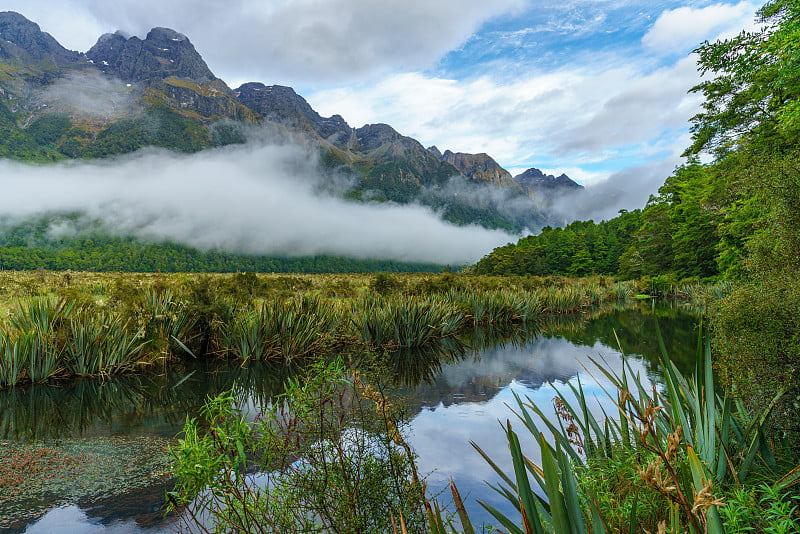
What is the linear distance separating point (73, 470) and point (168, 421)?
1.53 meters

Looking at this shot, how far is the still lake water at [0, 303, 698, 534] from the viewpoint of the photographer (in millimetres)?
3371

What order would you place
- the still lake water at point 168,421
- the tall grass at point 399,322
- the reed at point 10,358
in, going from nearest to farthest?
the still lake water at point 168,421
the reed at point 10,358
the tall grass at point 399,322

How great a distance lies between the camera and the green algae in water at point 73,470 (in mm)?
3439

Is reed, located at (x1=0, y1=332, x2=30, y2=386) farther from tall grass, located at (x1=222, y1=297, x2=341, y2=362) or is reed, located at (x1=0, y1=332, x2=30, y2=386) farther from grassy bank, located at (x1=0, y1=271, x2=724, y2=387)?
tall grass, located at (x1=222, y1=297, x2=341, y2=362)

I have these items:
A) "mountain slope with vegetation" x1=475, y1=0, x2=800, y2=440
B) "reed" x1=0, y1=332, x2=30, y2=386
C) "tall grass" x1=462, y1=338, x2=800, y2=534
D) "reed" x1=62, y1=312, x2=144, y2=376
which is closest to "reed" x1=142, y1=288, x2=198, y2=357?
"reed" x1=62, y1=312, x2=144, y2=376

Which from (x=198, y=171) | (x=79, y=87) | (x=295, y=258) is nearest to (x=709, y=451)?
(x=295, y=258)

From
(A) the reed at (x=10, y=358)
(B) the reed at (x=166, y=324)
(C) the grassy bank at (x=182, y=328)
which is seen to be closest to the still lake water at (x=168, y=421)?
(A) the reed at (x=10, y=358)

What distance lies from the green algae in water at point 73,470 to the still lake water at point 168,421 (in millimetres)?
12

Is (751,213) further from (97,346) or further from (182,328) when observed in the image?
(97,346)

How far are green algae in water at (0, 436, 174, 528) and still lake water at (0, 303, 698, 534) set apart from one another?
0.5 inches

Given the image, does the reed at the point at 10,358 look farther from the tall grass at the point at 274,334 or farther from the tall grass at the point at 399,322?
the tall grass at the point at 399,322

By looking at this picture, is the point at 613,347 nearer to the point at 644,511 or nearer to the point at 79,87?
the point at 644,511

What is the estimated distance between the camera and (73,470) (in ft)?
13.1

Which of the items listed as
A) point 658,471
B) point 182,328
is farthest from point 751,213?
point 182,328
